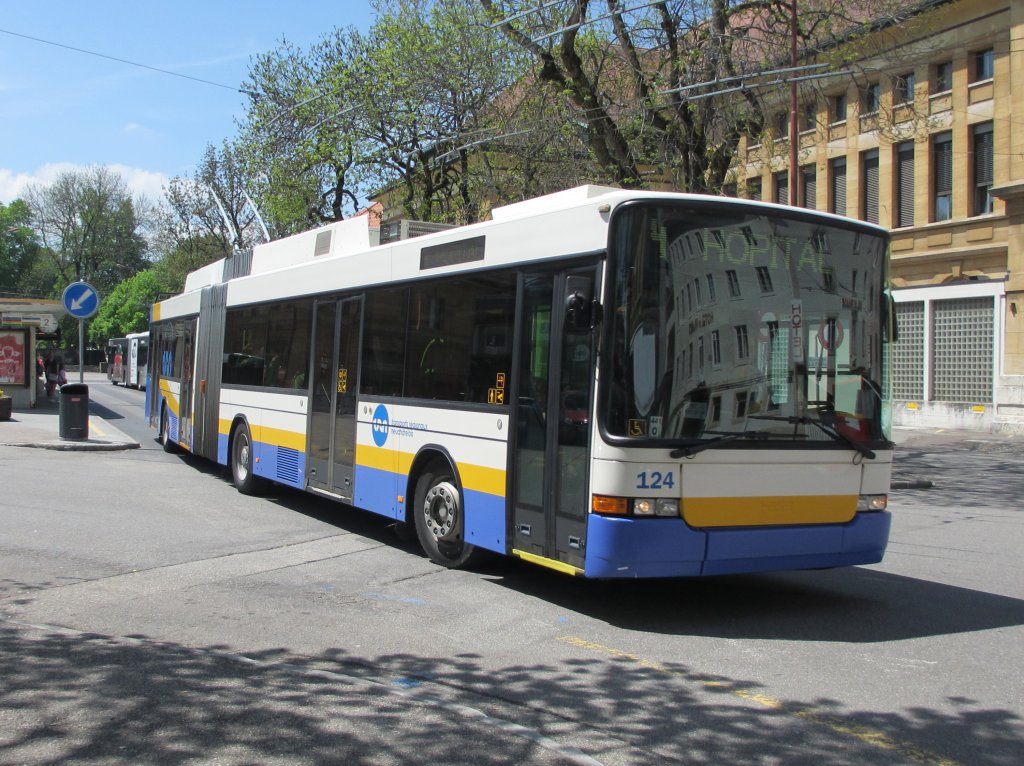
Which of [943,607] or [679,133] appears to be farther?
[679,133]

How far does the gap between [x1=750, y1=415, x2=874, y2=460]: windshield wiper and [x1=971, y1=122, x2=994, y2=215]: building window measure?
88.8ft

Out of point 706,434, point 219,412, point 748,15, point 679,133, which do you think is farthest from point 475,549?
point 748,15

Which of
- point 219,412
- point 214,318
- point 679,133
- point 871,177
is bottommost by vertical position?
point 219,412

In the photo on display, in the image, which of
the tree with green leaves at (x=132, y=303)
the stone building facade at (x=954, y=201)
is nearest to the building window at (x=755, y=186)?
the stone building facade at (x=954, y=201)

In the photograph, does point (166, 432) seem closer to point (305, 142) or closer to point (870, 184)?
point (305, 142)

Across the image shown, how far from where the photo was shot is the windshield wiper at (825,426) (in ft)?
23.0

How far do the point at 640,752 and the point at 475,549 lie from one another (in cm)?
413

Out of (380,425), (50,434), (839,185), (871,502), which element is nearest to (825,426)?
(871,502)

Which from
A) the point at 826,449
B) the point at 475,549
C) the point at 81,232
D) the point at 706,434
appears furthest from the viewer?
the point at 81,232

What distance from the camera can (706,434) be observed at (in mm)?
6730

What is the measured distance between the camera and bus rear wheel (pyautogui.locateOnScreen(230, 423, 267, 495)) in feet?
44.2

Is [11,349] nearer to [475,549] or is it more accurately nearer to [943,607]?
[475,549]

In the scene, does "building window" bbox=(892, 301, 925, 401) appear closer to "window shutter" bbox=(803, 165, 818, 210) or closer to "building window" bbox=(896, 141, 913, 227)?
"building window" bbox=(896, 141, 913, 227)

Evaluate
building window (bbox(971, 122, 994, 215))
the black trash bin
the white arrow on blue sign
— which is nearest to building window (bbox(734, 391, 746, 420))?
the black trash bin
